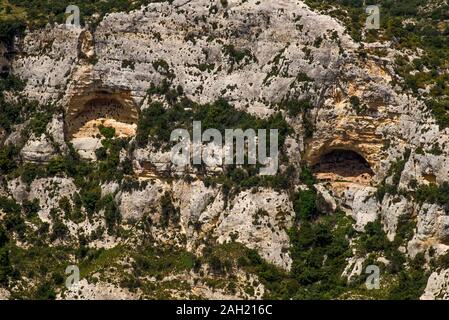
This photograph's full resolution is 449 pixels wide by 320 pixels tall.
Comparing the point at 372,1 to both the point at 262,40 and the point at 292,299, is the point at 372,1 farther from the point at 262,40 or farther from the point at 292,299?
the point at 292,299

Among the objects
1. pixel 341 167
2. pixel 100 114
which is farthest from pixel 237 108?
pixel 100 114

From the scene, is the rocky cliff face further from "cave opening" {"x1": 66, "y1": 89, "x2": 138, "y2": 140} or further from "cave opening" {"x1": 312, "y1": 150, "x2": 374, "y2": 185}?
"cave opening" {"x1": 312, "y1": 150, "x2": 374, "y2": 185}

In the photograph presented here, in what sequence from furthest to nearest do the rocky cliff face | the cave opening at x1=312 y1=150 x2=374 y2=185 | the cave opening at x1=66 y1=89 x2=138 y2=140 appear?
1. the cave opening at x1=66 y1=89 x2=138 y2=140
2. the cave opening at x1=312 y1=150 x2=374 y2=185
3. the rocky cliff face

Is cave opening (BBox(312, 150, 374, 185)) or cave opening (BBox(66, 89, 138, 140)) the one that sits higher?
cave opening (BBox(66, 89, 138, 140))

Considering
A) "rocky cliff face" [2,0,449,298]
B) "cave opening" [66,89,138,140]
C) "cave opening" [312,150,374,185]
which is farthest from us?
"cave opening" [66,89,138,140]

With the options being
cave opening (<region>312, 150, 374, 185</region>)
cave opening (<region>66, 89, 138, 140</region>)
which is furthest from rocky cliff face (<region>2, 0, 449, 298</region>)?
cave opening (<region>312, 150, 374, 185</region>)

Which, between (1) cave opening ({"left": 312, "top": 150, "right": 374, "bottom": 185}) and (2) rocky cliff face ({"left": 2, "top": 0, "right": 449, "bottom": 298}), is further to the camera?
(1) cave opening ({"left": 312, "top": 150, "right": 374, "bottom": 185})

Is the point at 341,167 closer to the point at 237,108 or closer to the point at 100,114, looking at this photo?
the point at 237,108

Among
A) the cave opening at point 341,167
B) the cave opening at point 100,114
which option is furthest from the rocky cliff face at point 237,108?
the cave opening at point 341,167
